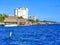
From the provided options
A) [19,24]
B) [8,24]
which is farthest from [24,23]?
[8,24]

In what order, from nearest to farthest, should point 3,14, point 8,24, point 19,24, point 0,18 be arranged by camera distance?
point 8,24 < point 19,24 < point 0,18 < point 3,14

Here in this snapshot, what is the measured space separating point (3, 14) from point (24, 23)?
27875 millimetres

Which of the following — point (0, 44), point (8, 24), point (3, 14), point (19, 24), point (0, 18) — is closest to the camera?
point (0, 44)

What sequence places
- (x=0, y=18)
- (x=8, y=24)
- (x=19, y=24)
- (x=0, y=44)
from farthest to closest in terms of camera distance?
(x=0, y=18) < (x=19, y=24) < (x=8, y=24) < (x=0, y=44)

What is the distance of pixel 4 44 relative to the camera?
115 ft

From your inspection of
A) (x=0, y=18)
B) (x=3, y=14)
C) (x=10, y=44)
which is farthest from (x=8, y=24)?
(x=10, y=44)

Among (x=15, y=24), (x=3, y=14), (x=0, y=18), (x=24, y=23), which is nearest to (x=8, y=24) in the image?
(x=15, y=24)

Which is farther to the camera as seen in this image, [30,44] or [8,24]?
[8,24]

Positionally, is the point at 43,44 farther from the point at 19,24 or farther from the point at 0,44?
the point at 19,24

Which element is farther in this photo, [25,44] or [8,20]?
[8,20]

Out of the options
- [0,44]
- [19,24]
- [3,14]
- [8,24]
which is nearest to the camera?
[0,44]

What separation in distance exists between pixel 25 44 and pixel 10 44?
A: 191cm

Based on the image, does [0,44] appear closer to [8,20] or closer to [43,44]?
[43,44]

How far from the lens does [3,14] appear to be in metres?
178
